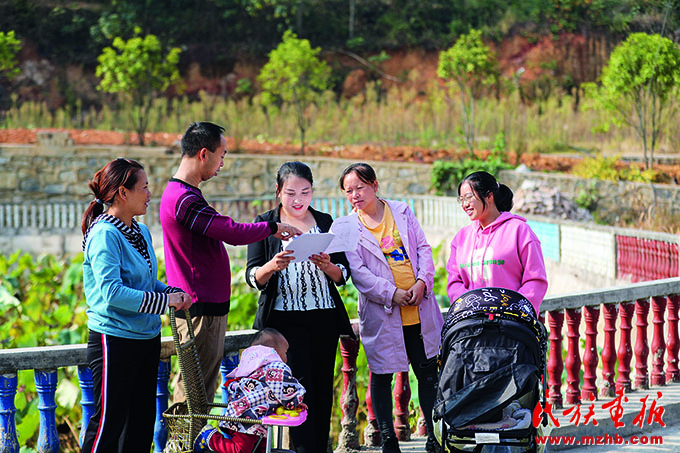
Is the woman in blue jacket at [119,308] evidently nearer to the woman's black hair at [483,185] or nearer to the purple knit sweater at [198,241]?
the purple knit sweater at [198,241]

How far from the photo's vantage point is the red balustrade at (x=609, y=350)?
4.78 metres

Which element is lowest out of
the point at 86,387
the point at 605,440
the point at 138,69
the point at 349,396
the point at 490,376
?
the point at 605,440

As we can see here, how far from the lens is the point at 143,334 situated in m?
3.07

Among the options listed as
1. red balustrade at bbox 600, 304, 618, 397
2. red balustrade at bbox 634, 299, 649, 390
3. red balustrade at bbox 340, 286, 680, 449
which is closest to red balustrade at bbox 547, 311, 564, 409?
red balustrade at bbox 340, 286, 680, 449

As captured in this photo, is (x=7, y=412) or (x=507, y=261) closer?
(x=7, y=412)

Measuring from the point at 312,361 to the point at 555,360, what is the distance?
1680 millimetres

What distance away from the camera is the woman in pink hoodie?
3.69m

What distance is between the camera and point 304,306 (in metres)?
3.50

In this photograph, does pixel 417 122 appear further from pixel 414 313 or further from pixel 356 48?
pixel 414 313

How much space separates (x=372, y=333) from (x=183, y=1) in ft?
103

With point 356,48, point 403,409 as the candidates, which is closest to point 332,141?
point 356,48

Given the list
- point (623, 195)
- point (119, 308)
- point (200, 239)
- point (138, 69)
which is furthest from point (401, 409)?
point (138, 69)

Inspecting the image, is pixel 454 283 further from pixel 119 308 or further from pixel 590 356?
pixel 119 308

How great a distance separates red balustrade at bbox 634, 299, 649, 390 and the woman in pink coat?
1.80 metres
